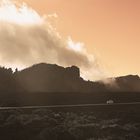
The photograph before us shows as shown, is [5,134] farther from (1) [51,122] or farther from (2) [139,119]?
(2) [139,119]

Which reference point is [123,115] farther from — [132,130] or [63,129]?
[63,129]

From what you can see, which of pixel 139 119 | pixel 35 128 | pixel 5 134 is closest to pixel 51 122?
pixel 35 128

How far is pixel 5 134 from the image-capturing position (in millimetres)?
52938

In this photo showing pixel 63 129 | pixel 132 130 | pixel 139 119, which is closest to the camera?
pixel 63 129

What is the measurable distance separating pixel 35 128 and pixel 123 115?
3178 centimetres

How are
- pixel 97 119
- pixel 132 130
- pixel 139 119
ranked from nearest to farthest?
1. pixel 132 130
2. pixel 97 119
3. pixel 139 119

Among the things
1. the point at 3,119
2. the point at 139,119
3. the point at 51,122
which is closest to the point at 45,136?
the point at 51,122

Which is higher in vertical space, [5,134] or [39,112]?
[39,112]

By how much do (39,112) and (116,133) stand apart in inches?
1046

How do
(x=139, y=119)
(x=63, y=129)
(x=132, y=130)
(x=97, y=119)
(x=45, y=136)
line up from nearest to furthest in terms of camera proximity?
(x=45, y=136) < (x=63, y=129) < (x=132, y=130) < (x=97, y=119) < (x=139, y=119)

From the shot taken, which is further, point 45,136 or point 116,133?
point 116,133

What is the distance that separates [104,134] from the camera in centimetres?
5325

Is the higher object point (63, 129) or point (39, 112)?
point (39, 112)

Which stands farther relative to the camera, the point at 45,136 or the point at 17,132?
the point at 17,132
